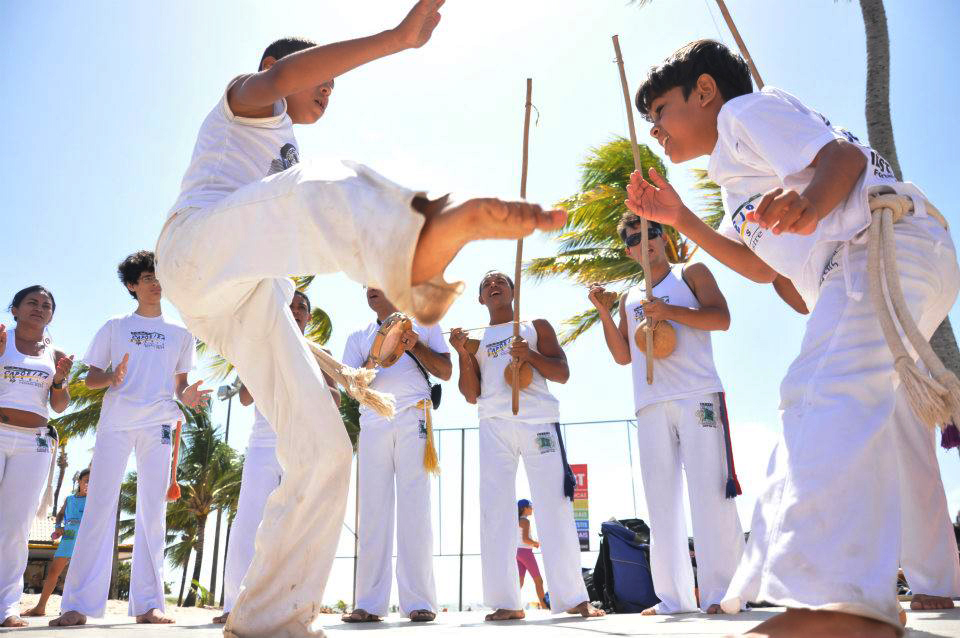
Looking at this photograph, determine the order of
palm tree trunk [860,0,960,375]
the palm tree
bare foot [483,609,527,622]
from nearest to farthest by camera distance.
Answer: bare foot [483,609,527,622] < palm tree trunk [860,0,960,375] < the palm tree

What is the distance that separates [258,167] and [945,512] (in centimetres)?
315

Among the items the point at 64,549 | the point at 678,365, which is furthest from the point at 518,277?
the point at 64,549

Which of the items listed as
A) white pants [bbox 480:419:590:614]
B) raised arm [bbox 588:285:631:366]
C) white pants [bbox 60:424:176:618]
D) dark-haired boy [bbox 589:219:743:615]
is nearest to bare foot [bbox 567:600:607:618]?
white pants [bbox 480:419:590:614]

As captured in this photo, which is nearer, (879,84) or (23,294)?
(23,294)

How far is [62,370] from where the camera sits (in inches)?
237

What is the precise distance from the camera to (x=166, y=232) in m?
2.66

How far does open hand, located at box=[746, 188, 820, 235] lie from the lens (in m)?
1.93

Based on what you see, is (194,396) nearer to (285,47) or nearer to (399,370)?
(399,370)

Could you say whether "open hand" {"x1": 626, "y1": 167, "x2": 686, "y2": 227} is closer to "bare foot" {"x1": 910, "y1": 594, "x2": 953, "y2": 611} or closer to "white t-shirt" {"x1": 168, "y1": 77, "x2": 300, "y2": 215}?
"white t-shirt" {"x1": 168, "y1": 77, "x2": 300, "y2": 215}

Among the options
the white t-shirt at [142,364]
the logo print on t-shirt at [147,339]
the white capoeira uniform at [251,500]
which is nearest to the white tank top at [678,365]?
the white capoeira uniform at [251,500]

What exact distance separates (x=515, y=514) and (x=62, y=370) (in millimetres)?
3789

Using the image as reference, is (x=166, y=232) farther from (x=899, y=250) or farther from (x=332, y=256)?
(x=899, y=250)

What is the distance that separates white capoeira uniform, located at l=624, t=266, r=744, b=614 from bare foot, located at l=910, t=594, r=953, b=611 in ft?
4.59

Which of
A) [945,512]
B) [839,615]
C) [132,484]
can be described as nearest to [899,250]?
[839,615]
